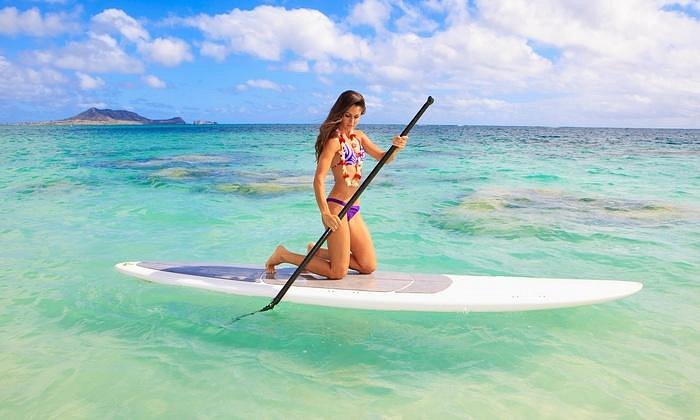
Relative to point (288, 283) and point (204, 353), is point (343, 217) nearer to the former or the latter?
point (288, 283)

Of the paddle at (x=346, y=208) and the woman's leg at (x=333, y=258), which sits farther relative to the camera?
the woman's leg at (x=333, y=258)

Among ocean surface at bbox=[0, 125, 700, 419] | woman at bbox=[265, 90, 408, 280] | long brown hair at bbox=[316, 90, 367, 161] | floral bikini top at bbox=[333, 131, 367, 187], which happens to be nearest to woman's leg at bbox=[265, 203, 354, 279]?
woman at bbox=[265, 90, 408, 280]

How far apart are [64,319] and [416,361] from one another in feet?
11.7

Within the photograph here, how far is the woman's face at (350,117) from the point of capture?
464 cm

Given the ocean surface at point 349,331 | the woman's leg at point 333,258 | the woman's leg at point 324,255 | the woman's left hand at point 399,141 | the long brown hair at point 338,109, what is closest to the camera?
the ocean surface at point 349,331

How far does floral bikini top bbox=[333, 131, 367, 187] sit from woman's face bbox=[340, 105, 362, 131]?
0.29 ft

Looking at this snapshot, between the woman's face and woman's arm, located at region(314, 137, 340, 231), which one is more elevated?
the woman's face

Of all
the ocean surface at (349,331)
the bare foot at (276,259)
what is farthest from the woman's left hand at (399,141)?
the ocean surface at (349,331)

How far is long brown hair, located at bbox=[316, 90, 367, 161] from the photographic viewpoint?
4.62 meters

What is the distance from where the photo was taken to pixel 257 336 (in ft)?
15.8

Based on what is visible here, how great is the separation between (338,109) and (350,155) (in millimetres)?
438

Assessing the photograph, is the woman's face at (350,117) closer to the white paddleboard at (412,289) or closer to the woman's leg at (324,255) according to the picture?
the woman's leg at (324,255)

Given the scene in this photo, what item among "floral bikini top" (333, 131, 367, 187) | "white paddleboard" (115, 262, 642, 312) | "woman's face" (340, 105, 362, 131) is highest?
"woman's face" (340, 105, 362, 131)

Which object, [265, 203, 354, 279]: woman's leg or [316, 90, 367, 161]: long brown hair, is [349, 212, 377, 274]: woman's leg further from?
[316, 90, 367, 161]: long brown hair
